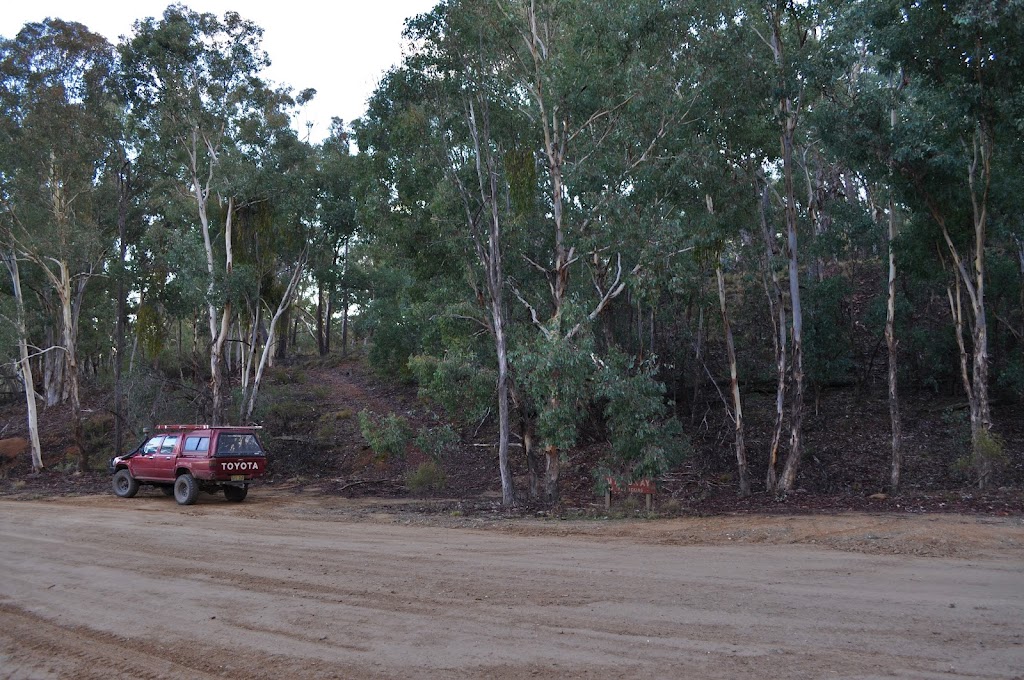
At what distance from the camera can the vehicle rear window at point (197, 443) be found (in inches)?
759

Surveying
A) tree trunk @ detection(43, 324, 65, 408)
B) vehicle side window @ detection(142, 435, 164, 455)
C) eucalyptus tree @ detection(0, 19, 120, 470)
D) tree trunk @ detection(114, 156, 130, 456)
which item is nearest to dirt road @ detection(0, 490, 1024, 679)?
vehicle side window @ detection(142, 435, 164, 455)

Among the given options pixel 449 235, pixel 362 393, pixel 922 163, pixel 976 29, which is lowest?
pixel 362 393

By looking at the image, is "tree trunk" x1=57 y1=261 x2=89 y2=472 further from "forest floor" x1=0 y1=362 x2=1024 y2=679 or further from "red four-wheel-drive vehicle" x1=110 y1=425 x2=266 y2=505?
"forest floor" x1=0 y1=362 x2=1024 y2=679

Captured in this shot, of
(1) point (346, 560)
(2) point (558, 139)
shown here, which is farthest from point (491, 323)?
A: (1) point (346, 560)

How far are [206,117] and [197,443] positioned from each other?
41.8 feet

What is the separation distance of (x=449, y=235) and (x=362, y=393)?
65.0 ft

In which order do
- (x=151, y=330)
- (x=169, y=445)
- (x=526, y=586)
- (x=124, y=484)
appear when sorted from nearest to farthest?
(x=526, y=586) < (x=169, y=445) < (x=124, y=484) < (x=151, y=330)

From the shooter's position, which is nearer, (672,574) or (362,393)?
(672,574)

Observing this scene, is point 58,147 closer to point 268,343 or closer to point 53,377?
point 268,343

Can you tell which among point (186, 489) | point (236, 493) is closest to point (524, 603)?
point (186, 489)

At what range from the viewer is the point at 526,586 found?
9.24m

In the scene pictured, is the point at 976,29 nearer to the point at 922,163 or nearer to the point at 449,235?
the point at 922,163

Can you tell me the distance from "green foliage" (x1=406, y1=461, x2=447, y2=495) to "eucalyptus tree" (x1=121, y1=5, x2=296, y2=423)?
28.2ft

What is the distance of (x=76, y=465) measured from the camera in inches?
1137
